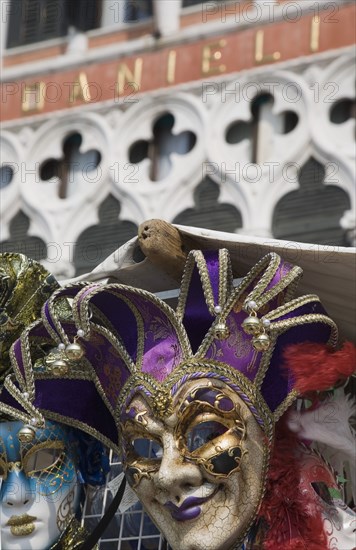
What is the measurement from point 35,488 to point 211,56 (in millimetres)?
5911

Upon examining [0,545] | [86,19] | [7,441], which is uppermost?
[86,19]

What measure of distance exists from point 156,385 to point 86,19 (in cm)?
700

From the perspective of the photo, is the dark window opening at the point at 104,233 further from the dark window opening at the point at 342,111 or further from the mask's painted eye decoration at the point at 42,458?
the mask's painted eye decoration at the point at 42,458

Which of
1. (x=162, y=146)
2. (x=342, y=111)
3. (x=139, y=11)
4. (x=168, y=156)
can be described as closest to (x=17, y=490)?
(x=342, y=111)

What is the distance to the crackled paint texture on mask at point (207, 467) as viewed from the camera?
2512 millimetres

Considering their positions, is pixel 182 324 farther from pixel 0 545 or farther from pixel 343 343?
pixel 0 545

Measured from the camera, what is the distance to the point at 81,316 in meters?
2.55

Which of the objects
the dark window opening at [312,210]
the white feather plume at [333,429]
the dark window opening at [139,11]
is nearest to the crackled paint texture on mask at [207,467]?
the white feather plume at [333,429]

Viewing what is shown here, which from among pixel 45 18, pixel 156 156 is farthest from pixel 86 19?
pixel 156 156

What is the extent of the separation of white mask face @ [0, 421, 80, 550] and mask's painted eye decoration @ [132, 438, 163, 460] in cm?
28

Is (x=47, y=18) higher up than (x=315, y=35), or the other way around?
(x=47, y=18)

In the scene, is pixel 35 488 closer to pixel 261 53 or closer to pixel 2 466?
pixel 2 466

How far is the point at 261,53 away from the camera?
27.0 feet

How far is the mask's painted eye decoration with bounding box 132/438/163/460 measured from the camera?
2.62 m
